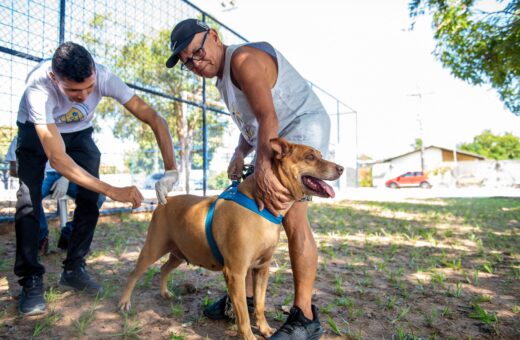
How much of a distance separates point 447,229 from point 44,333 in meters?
6.34

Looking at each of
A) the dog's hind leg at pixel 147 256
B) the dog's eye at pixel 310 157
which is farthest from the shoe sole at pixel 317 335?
the dog's hind leg at pixel 147 256

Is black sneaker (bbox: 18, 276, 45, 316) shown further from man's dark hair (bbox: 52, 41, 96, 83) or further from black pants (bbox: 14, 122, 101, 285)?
man's dark hair (bbox: 52, 41, 96, 83)

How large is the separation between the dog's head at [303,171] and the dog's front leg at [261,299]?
0.56 metres

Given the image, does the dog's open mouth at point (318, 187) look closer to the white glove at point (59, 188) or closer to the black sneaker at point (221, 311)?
the black sneaker at point (221, 311)

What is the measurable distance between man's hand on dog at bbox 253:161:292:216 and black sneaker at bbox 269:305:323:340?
0.64 m

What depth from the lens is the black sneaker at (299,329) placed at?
217cm

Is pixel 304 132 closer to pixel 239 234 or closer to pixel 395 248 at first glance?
pixel 239 234

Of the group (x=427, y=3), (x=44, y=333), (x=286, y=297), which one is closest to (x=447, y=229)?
(x=427, y=3)

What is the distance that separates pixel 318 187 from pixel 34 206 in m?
2.17

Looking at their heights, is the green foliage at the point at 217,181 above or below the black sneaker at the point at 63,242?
above

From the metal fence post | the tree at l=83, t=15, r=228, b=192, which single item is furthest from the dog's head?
the tree at l=83, t=15, r=228, b=192

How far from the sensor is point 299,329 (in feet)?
7.20

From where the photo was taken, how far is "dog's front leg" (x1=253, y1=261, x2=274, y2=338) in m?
2.41

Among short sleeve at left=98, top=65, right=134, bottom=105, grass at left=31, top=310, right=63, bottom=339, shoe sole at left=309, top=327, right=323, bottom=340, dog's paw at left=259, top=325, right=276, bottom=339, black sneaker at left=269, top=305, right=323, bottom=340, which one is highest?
short sleeve at left=98, top=65, right=134, bottom=105
